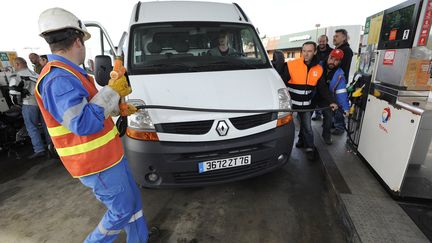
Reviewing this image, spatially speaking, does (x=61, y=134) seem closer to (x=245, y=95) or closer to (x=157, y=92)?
(x=157, y=92)

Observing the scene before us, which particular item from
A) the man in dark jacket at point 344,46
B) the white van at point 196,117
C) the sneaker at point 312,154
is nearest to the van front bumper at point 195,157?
the white van at point 196,117

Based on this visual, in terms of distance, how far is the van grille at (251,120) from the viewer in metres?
2.37

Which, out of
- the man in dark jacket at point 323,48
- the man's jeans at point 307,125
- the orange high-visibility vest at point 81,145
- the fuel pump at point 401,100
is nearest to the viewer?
the orange high-visibility vest at point 81,145

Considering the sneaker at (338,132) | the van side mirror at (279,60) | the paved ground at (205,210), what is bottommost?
the paved ground at (205,210)

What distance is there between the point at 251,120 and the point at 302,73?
130 centimetres

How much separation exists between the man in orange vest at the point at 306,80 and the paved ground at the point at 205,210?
912mm

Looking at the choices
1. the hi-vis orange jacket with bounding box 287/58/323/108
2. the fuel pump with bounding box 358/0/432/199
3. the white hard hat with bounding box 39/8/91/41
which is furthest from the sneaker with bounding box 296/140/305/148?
the white hard hat with bounding box 39/8/91/41

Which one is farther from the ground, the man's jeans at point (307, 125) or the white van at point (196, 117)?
the white van at point (196, 117)

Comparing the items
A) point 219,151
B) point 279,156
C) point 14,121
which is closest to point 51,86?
point 219,151

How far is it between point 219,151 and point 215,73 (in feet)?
3.02

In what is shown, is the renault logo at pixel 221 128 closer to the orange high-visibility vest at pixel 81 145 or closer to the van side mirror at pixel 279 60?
the orange high-visibility vest at pixel 81 145

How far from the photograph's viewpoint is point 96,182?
5.38 feet

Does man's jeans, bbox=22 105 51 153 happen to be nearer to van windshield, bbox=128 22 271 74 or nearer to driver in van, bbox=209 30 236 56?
van windshield, bbox=128 22 271 74

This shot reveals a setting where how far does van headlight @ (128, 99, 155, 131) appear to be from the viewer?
224 centimetres
